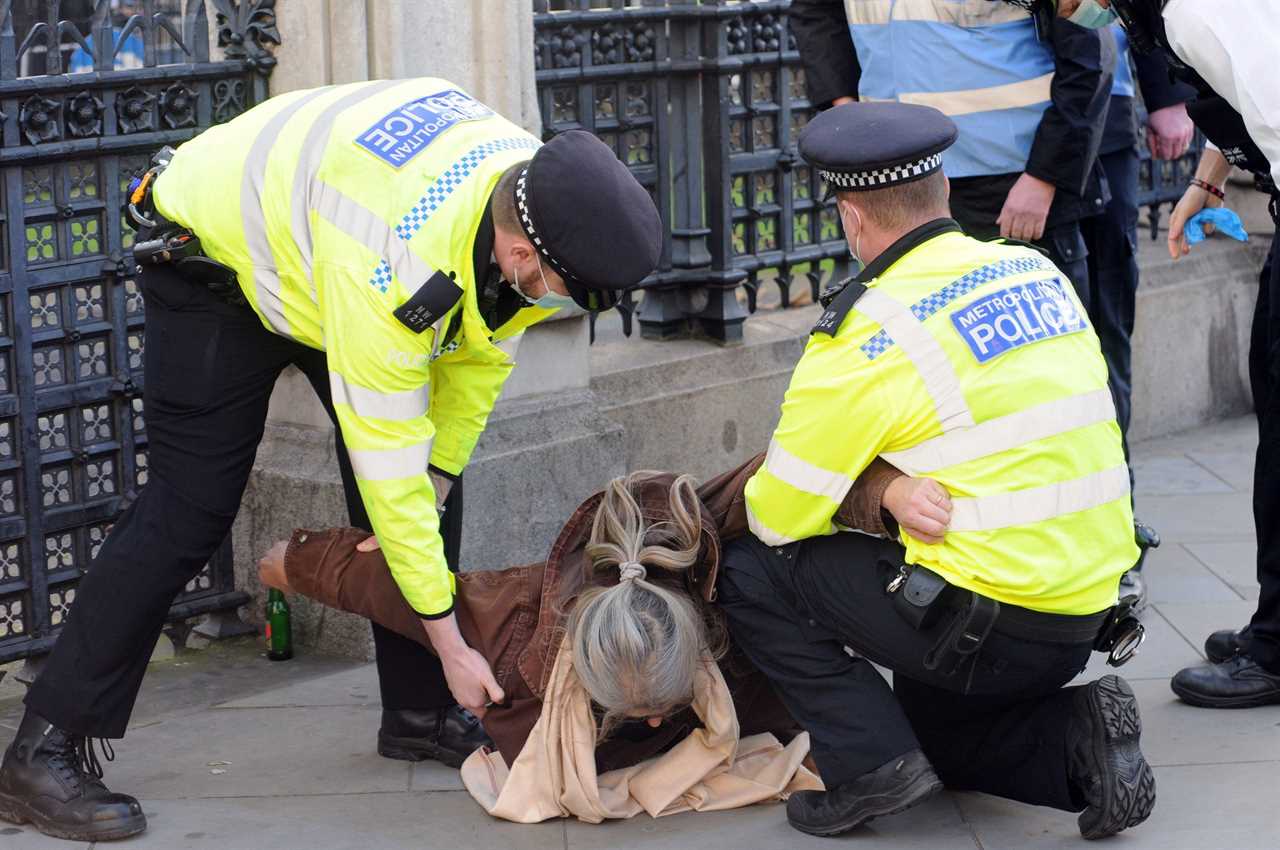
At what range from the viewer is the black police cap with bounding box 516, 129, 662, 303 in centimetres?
315

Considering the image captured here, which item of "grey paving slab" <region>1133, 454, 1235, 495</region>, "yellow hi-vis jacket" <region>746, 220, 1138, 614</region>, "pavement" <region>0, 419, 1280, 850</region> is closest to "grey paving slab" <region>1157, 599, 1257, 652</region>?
"pavement" <region>0, 419, 1280, 850</region>

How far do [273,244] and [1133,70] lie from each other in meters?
3.99

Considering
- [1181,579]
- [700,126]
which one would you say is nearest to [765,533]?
[1181,579]

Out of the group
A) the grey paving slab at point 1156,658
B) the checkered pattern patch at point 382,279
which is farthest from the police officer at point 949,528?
the grey paving slab at point 1156,658

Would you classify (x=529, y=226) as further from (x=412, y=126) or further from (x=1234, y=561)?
(x=1234, y=561)

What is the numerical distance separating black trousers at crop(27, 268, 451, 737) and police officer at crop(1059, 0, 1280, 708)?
197 cm

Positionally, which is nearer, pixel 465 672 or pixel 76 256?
pixel 465 672

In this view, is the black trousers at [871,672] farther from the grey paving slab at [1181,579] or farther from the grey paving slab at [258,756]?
the grey paving slab at [1181,579]

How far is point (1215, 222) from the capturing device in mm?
4527

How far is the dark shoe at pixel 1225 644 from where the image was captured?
4.35m

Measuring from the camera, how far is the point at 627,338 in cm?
584

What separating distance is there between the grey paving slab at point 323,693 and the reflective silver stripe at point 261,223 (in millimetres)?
1285

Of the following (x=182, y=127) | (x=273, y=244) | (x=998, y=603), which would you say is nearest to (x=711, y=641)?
(x=998, y=603)

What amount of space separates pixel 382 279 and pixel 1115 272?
2.70 meters
